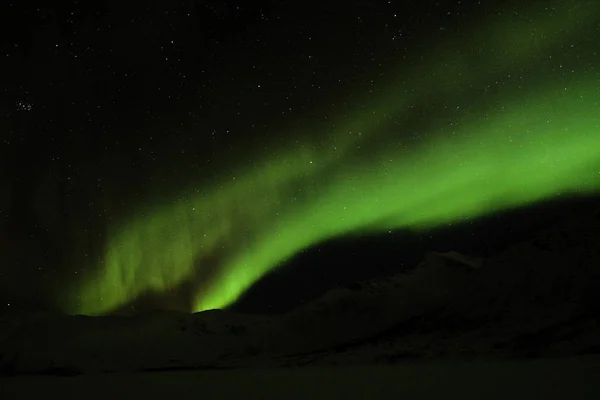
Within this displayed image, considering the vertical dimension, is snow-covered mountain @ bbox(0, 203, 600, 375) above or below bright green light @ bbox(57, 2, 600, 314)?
below

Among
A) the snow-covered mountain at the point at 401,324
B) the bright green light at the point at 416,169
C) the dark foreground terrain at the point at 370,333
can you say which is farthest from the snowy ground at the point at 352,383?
the bright green light at the point at 416,169

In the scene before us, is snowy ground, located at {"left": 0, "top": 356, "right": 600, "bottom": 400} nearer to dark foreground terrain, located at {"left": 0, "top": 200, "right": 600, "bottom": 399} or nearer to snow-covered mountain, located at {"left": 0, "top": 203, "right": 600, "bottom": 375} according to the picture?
dark foreground terrain, located at {"left": 0, "top": 200, "right": 600, "bottom": 399}

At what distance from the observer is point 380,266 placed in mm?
2861

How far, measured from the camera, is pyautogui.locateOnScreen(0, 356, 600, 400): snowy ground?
5.98 feet

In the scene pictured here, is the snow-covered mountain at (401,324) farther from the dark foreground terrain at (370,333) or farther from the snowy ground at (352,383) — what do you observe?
the snowy ground at (352,383)

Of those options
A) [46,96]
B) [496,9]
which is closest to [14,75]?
[46,96]

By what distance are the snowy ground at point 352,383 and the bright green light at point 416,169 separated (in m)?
0.66

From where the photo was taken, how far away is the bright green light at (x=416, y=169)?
276 centimetres

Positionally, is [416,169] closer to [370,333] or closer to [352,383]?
[370,333]

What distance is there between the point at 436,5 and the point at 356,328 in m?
1.72

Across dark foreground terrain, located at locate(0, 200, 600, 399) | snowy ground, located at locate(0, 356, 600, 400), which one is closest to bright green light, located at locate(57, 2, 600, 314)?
dark foreground terrain, located at locate(0, 200, 600, 399)

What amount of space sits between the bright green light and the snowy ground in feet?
2.16

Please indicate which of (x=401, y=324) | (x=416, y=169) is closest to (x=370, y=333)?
(x=401, y=324)

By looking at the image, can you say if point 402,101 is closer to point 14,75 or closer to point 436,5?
point 436,5
